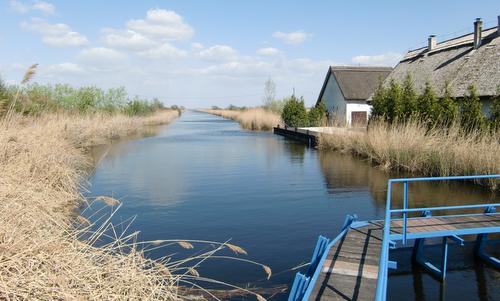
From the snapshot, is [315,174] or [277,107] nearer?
[315,174]

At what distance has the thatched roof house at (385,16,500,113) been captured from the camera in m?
A: 20.5

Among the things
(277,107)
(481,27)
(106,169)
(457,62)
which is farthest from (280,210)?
(277,107)

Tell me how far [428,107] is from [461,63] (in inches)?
255

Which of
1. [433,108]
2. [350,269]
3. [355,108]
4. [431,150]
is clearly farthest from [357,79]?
[350,269]

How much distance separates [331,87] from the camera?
4153cm

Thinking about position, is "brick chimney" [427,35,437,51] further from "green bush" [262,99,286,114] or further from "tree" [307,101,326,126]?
"green bush" [262,99,286,114]

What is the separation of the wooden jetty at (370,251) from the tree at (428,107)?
1126 cm

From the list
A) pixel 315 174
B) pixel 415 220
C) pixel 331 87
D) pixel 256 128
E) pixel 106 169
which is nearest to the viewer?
pixel 415 220

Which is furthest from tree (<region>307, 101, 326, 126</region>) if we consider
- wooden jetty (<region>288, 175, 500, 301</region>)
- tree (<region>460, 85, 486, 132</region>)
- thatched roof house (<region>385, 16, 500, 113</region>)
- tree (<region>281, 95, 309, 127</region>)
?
wooden jetty (<region>288, 175, 500, 301</region>)

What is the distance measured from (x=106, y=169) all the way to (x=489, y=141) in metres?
15.5

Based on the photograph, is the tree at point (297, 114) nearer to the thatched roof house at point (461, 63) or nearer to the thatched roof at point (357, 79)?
the thatched roof at point (357, 79)

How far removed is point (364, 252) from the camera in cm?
690

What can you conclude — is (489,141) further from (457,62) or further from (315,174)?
(457,62)

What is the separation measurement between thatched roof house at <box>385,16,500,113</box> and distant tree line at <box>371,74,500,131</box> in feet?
3.61
